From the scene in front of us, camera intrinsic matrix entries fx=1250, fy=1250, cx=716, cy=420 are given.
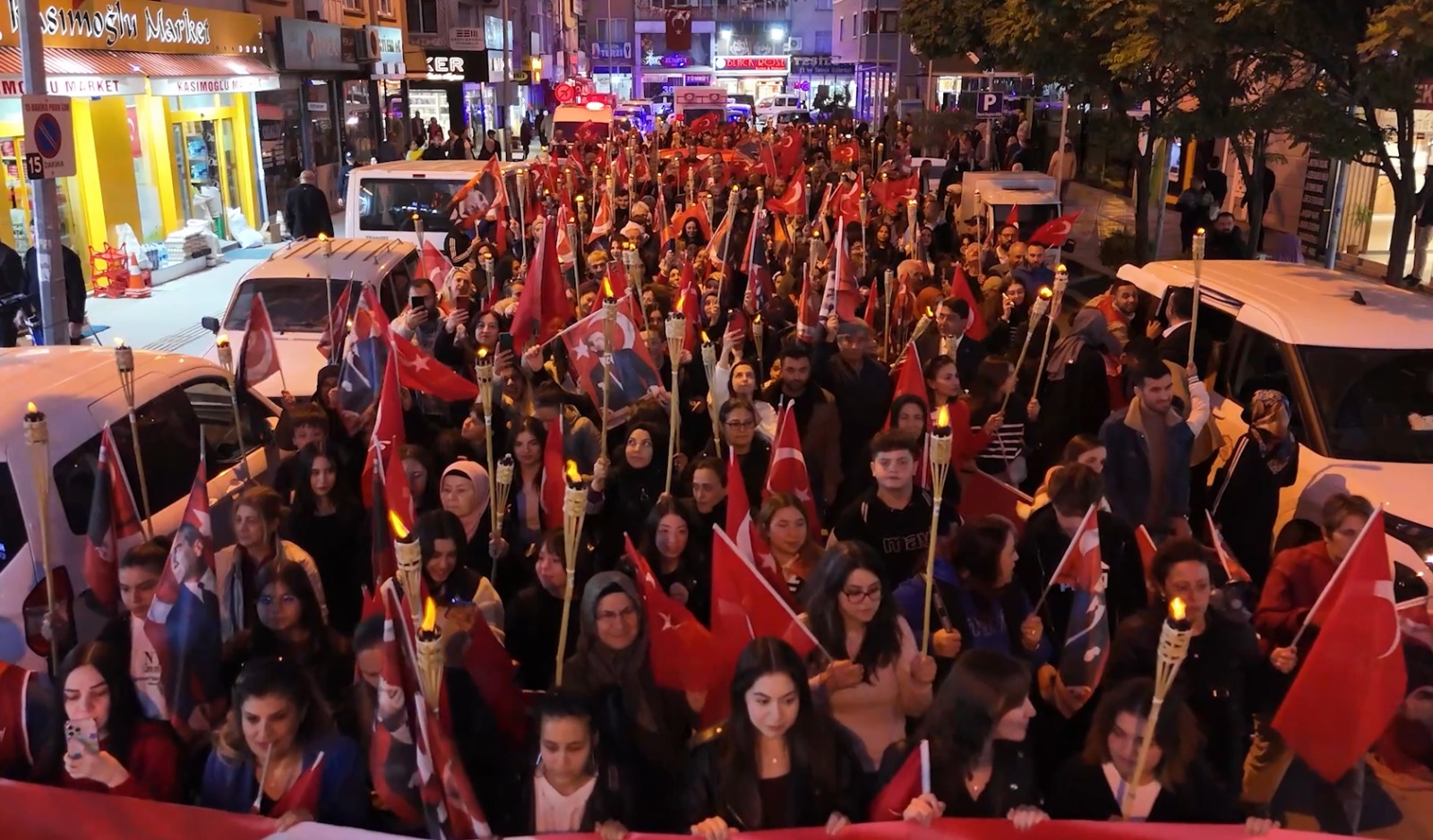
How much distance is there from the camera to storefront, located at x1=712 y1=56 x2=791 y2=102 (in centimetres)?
8756

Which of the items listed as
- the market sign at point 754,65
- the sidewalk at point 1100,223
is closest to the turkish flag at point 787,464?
the sidewalk at point 1100,223

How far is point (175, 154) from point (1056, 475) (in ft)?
61.9

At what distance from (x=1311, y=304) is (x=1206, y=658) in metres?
3.76

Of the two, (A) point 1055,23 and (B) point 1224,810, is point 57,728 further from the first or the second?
(A) point 1055,23

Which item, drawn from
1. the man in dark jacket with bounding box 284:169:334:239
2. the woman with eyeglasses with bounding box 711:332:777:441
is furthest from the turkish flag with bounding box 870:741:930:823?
the man in dark jacket with bounding box 284:169:334:239

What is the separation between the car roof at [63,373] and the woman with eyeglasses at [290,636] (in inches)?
47.5

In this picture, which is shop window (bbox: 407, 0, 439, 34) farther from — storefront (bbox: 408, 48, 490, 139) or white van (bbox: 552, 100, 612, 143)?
white van (bbox: 552, 100, 612, 143)

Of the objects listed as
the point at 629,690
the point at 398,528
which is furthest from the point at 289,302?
the point at 629,690

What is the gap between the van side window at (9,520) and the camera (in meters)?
4.62

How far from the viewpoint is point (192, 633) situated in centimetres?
420

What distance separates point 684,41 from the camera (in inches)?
3255

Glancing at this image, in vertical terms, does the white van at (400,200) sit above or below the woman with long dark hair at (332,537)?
above

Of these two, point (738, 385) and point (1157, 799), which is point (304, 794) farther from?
point (738, 385)

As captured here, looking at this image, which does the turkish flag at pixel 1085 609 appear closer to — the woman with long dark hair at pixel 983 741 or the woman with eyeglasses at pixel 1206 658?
the woman with eyeglasses at pixel 1206 658
